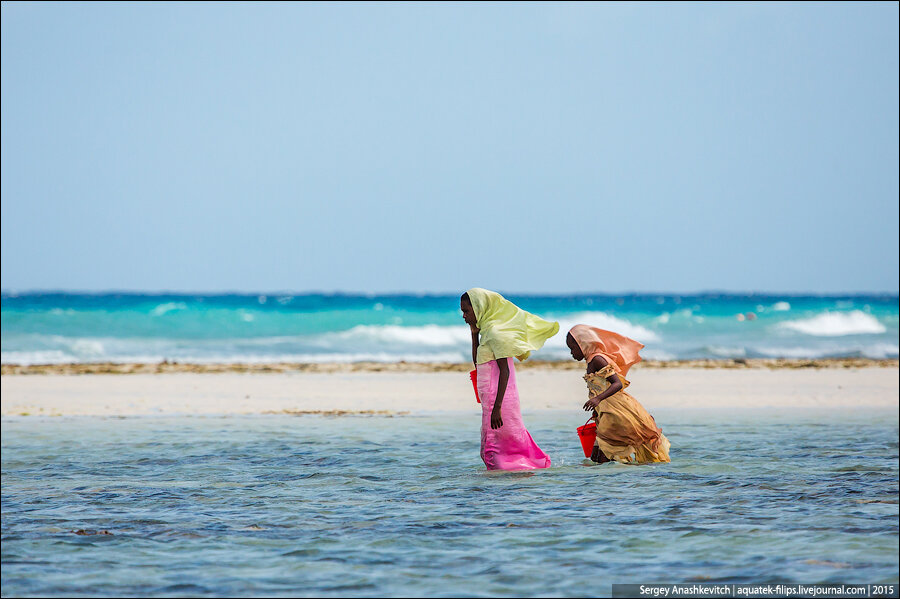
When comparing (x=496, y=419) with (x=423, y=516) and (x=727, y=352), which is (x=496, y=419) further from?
(x=727, y=352)

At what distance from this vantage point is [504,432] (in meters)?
8.86

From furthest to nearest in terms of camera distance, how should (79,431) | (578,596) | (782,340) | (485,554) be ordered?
(782,340), (79,431), (485,554), (578,596)

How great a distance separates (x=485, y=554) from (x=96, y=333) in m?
33.3

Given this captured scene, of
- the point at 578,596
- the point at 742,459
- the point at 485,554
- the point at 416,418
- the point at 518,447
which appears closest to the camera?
the point at 578,596

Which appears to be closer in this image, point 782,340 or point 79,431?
point 79,431

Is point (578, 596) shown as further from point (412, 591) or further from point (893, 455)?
point (893, 455)

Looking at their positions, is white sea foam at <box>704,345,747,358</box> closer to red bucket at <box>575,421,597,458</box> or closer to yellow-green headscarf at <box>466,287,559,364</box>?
red bucket at <box>575,421,597,458</box>

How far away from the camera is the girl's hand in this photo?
8.66m

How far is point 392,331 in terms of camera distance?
36.7 metres

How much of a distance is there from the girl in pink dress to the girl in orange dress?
0.74 m

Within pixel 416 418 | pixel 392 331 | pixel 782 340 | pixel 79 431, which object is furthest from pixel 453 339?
pixel 79 431

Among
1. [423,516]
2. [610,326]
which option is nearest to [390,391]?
[423,516]

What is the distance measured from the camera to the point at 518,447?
8.98m

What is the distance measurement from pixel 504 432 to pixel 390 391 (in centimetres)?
966
